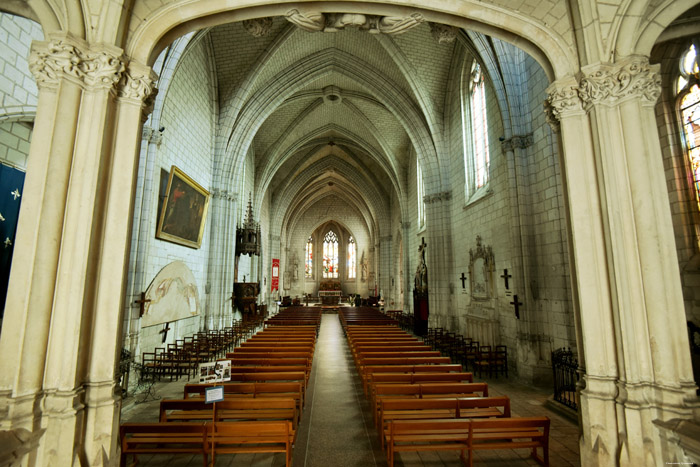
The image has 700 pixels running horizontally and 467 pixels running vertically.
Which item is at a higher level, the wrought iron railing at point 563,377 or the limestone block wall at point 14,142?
the limestone block wall at point 14,142

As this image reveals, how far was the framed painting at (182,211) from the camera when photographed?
9305mm

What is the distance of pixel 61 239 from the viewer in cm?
328

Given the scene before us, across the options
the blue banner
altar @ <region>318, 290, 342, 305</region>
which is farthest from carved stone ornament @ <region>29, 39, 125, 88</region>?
altar @ <region>318, 290, 342, 305</region>

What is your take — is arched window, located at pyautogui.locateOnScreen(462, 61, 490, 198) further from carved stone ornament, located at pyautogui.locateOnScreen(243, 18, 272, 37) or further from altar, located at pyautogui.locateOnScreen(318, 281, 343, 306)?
altar, located at pyautogui.locateOnScreen(318, 281, 343, 306)

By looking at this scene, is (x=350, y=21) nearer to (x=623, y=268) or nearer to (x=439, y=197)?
(x=623, y=268)

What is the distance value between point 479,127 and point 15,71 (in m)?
11.2

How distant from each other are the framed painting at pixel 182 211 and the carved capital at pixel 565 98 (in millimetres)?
8512

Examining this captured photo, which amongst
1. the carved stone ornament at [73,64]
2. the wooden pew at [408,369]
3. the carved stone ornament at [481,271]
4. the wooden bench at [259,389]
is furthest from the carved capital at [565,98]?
the carved stone ornament at [481,271]

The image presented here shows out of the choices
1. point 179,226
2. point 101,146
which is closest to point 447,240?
point 179,226

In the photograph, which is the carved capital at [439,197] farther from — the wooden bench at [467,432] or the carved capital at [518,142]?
the wooden bench at [467,432]

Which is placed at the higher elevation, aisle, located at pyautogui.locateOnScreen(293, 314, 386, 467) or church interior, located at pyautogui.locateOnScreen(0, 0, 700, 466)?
church interior, located at pyautogui.locateOnScreen(0, 0, 700, 466)

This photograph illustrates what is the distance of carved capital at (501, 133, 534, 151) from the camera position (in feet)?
28.1

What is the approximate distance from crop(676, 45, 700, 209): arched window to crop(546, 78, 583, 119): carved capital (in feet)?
9.68

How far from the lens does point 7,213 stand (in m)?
5.24
